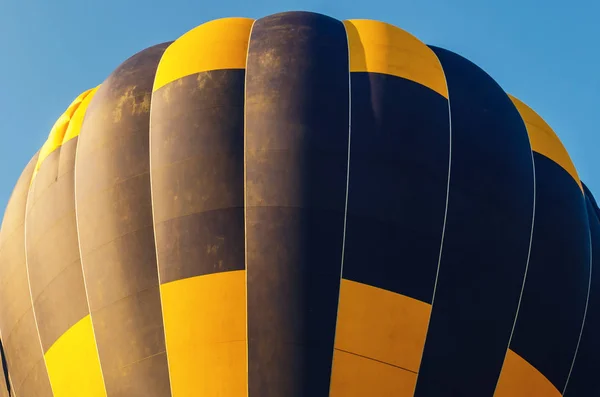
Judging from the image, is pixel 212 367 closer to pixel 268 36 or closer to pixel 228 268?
pixel 228 268

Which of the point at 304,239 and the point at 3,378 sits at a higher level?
the point at 304,239

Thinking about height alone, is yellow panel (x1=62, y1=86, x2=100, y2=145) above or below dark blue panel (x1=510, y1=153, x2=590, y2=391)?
above

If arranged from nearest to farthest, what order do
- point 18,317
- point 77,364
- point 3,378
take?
point 77,364 < point 18,317 < point 3,378

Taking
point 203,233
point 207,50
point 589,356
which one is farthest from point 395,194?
point 589,356

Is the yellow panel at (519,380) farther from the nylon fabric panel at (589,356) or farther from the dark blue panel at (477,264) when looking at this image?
the nylon fabric panel at (589,356)

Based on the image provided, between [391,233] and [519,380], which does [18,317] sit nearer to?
[391,233]

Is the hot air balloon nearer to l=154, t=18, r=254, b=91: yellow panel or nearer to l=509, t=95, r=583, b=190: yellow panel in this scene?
l=154, t=18, r=254, b=91: yellow panel

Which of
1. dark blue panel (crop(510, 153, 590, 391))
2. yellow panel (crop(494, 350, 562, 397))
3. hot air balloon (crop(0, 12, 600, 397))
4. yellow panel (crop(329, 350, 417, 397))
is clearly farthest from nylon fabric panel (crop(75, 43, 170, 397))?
dark blue panel (crop(510, 153, 590, 391))
